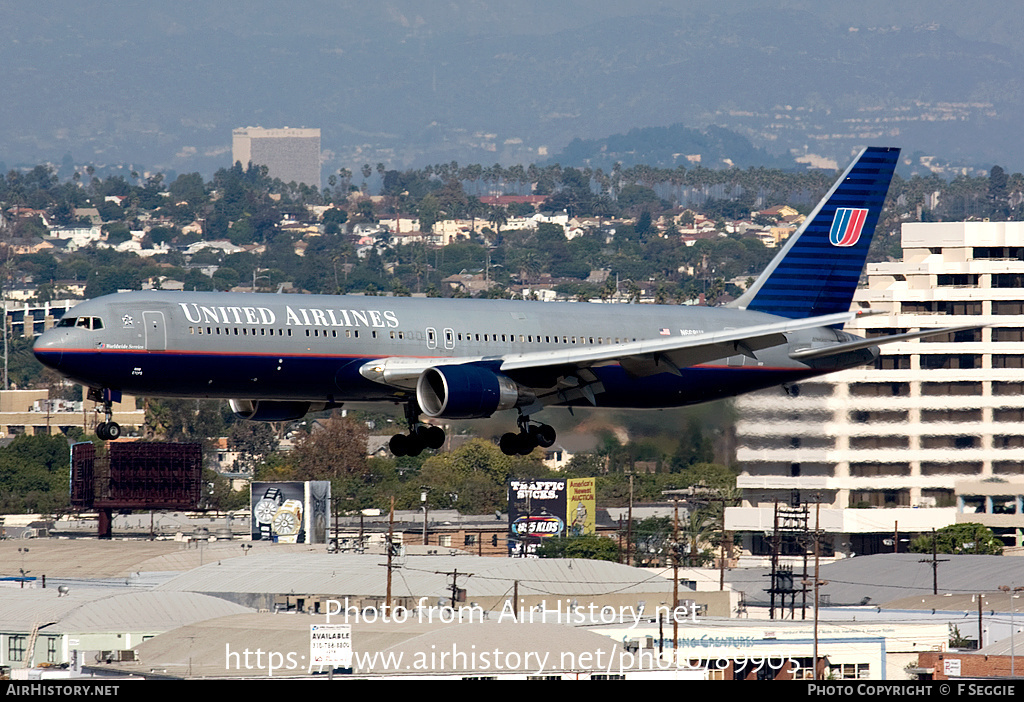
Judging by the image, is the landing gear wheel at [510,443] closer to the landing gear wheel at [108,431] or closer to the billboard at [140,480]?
the landing gear wheel at [108,431]

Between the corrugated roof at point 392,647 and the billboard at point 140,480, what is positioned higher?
the billboard at point 140,480

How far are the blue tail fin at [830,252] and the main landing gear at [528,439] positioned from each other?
11.1 meters

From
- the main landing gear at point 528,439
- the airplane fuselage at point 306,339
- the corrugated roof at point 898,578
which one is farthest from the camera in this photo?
the corrugated roof at point 898,578

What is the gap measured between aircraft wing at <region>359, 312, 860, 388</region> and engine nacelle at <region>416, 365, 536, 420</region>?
0.42 m

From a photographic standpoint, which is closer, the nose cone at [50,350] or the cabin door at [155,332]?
the nose cone at [50,350]

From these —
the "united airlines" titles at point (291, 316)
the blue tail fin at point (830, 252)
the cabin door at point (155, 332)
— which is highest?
the blue tail fin at point (830, 252)

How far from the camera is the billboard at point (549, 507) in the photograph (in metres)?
135

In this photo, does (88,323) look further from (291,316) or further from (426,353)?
(426,353)

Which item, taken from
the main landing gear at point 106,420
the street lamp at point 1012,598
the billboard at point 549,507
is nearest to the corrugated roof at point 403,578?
the street lamp at point 1012,598

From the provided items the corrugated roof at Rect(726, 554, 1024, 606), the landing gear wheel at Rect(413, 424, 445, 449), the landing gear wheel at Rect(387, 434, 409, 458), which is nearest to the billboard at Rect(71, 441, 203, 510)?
the corrugated roof at Rect(726, 554, 1024, 606)

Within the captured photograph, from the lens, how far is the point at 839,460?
327 feet

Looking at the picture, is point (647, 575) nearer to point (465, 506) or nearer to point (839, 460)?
point (839, 460)

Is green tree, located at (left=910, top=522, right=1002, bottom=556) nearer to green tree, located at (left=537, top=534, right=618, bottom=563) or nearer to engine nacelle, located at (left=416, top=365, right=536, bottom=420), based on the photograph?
green tree, located at (left=537, top=534, right=618, bottom=563)

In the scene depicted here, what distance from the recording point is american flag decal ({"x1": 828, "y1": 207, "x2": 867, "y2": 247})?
62.2 metres
